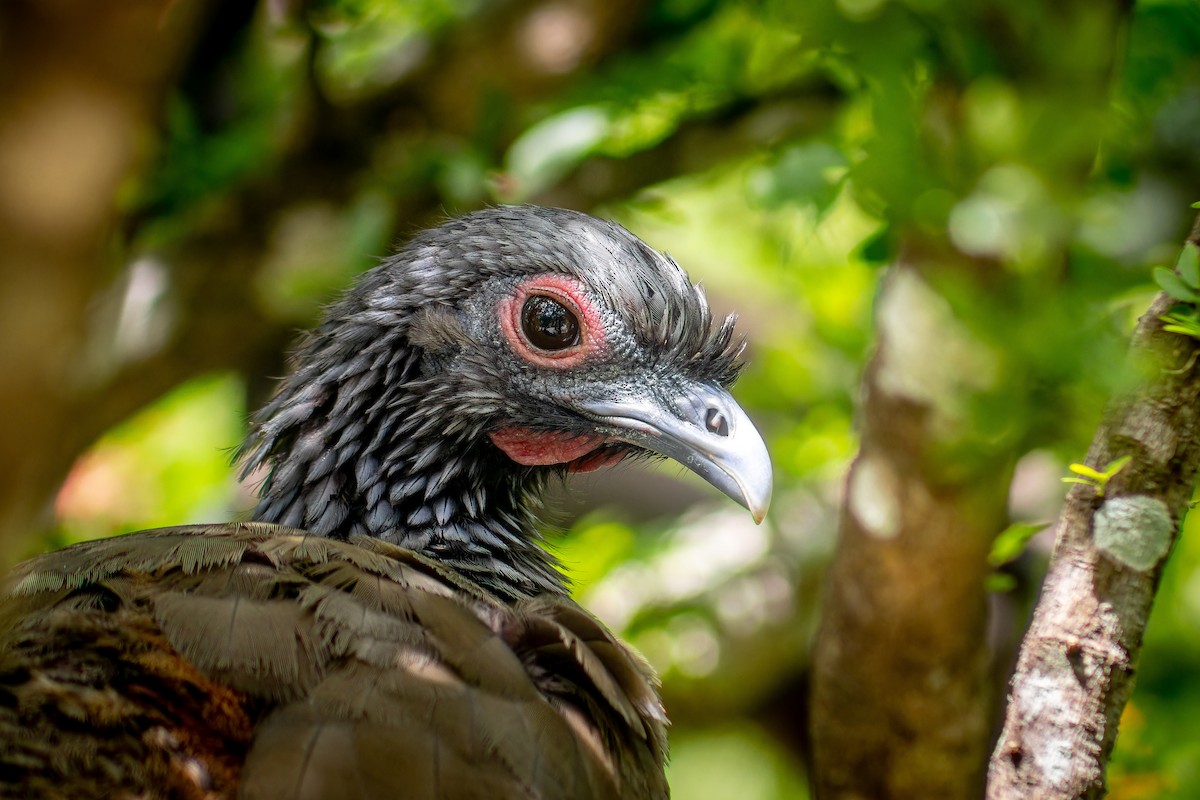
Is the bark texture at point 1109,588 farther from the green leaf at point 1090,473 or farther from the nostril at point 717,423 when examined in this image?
the nostril at point 717,423

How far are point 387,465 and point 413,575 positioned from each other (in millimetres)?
665

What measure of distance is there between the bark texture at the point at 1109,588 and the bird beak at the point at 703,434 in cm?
76

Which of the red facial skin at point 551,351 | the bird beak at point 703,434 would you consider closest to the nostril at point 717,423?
the bird beak at point 703,434

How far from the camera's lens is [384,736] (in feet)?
6.82

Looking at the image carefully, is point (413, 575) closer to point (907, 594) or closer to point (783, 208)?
point (907, 594)

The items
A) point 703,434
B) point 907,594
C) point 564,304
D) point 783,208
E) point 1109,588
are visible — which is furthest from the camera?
point 783,208

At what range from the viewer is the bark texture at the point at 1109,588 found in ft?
6.71

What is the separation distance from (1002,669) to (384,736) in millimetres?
2893

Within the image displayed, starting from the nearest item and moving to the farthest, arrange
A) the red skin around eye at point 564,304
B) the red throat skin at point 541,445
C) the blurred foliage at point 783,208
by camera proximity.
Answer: the blurred foliage at point 783,208
the red skin around eye at point 564,304
the red throat skin at point 541,445

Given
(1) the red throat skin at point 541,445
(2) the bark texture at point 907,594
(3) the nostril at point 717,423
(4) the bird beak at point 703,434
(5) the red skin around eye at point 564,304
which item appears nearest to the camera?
(4) the bird beak at point 703,434

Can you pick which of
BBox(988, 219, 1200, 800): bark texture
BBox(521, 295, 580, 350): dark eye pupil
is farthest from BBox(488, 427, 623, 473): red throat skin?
BBox(988, 219, 1200, 800): bark texture

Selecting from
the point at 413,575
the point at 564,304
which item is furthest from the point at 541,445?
the point at 413,575

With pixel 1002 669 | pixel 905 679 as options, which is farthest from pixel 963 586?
pixel 1002 669

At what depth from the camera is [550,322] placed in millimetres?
3096
